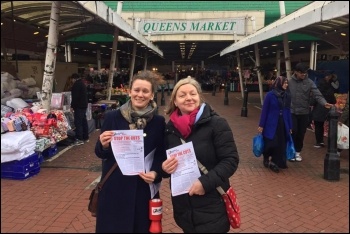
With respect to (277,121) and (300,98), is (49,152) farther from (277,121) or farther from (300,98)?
(300,98)

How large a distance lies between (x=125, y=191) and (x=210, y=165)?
0.58 meters

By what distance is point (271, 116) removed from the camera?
18.6ft

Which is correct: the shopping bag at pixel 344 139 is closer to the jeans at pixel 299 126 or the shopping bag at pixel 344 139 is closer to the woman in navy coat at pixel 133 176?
the woman in navy coat at pixel 133 176

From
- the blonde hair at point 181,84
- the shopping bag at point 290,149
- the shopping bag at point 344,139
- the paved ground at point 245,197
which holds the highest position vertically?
the blonde hair at point 181,84

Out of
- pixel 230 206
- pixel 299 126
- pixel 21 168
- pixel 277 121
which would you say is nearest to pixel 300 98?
pixel 299 126

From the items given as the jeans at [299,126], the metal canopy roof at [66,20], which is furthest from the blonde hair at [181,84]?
the jeans at [299,126]

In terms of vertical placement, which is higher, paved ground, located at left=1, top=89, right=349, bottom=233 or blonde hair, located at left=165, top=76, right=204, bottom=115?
blonde hair, located at left=165, top=76, right=204, bottom=115

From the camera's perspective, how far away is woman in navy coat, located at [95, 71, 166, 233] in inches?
86.0

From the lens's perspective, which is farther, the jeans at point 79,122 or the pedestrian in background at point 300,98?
the jeans at point 79,122

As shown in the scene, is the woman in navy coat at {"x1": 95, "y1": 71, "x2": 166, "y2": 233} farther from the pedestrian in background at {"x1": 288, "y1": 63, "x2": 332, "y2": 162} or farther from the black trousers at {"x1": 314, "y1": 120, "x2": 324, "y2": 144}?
the black trousers at {"x1": 314, "y1": 120, "x2": 324, "y2": 144}

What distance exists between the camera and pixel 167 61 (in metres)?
43.6

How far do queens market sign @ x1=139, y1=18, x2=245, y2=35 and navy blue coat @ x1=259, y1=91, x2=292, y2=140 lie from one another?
15.9 meters

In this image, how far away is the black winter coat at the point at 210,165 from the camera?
2.13m

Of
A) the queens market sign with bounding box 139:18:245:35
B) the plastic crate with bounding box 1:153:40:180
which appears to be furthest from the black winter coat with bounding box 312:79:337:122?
the queens market sign with bounding box 139:18:245:35
